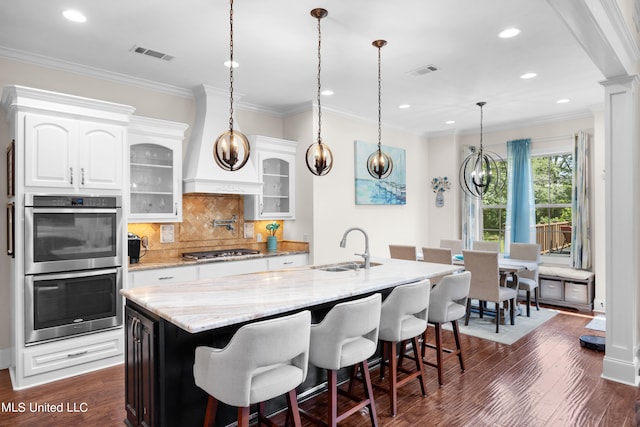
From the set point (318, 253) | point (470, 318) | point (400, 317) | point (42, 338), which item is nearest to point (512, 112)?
point (470, 318)

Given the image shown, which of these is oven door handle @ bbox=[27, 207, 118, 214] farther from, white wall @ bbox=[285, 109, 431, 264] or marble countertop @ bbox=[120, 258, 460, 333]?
white wall @ bbox=[285, 109, 431, 264]

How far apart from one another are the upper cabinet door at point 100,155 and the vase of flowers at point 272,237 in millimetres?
2245

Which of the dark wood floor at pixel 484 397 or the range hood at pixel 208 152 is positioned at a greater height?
the range hood at pixel 208 152

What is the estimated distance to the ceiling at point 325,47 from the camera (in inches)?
113

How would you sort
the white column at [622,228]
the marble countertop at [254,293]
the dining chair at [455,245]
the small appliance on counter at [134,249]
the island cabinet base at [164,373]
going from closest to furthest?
the marble countertop at [254,293] → the island cabinet base at [164,373] → the white column at [622,228] → the small appliance on counter at [134,249] → the dining chair at [455,245]

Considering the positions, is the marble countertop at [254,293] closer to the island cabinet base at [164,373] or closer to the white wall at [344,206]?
the island cabinet base at [164,373]

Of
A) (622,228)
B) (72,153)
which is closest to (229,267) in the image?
(72,153)

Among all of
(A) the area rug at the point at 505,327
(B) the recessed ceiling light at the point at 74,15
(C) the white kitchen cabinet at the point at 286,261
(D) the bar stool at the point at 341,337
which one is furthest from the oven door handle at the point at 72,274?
(A) the area rug at the point at 505,327

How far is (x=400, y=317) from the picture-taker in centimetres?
266

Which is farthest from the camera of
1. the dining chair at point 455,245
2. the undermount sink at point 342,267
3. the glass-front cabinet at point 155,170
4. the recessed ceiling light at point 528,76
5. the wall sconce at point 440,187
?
the wall sconce at point 440,187

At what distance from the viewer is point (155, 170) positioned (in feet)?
14.1

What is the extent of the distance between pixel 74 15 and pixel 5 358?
3.08 metres

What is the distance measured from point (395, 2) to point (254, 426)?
309 centimetres

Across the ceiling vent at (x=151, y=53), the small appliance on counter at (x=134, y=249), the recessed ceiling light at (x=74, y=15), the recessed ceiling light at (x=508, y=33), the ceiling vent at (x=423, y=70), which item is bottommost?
the small appliance on counter at (x=134, y=249)
